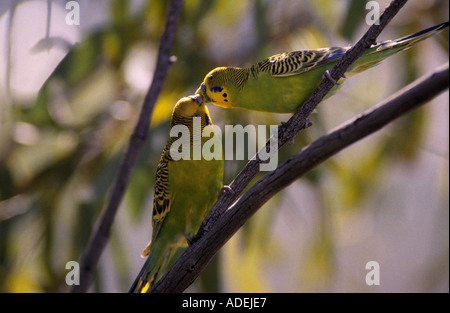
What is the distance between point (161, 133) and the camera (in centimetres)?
174

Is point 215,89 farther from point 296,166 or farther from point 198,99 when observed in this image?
point 296,166

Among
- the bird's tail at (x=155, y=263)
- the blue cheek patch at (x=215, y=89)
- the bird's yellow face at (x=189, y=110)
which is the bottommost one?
the bird's tail at (x=155, y=263)

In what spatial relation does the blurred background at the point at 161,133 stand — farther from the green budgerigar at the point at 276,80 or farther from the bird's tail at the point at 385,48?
the bird's tail at the point at 385,48

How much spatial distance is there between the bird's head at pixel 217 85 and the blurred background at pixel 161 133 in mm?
292

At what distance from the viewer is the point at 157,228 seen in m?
1.46

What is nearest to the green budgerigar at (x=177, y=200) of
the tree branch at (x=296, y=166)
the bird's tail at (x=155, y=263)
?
the bird's tail at (x=155, y=263)

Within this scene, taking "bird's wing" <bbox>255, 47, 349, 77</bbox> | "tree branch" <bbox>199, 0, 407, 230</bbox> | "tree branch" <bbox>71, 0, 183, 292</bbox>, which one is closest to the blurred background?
"tree branch" <bbox>71, 0, 183, 292</bbox>

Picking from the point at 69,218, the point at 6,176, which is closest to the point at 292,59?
the point at 69,218

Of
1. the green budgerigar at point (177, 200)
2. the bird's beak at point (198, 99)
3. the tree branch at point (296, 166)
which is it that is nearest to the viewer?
the tree branch at point (296, 166)

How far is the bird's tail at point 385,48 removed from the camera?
1.02m

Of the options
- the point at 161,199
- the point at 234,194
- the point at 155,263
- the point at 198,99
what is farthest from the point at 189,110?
the point at 155,263

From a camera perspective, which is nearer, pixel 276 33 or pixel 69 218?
pixel 276 33
